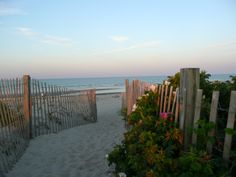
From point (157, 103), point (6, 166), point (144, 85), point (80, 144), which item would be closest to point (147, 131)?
point (157, 103)

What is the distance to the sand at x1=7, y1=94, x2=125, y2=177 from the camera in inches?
212

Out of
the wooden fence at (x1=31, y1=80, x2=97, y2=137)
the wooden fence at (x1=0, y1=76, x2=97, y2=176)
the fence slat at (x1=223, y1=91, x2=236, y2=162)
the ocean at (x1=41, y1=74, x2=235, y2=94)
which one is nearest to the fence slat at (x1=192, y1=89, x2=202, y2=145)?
the fence slat at (x1=223, y1=91, x2=236, y2=162)

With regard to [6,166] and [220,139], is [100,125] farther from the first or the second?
[220,139]

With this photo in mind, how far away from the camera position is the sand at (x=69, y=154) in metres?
5.39

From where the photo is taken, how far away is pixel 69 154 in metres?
6.59

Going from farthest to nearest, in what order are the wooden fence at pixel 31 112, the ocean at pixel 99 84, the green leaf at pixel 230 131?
the ocean at pixel 99 84 < the wooden fence at pixel 31 112 < the green leaf at pixel 230 131

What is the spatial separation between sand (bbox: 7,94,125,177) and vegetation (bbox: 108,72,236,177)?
4.53 feet

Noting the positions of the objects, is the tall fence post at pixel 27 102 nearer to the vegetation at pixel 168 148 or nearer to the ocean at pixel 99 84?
the vegetation at pixel 168 148

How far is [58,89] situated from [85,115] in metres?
2.10

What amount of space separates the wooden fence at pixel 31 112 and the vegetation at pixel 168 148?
2.86 m

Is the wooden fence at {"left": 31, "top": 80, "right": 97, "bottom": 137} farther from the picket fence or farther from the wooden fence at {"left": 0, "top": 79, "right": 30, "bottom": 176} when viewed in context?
the picket fence

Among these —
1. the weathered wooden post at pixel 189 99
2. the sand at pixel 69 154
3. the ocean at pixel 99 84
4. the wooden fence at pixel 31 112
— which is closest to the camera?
the weathered wooden post at pixel 189 99

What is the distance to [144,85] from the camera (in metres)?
5.82

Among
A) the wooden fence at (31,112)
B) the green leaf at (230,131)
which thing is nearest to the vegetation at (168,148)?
the green leaf at (230,131)
